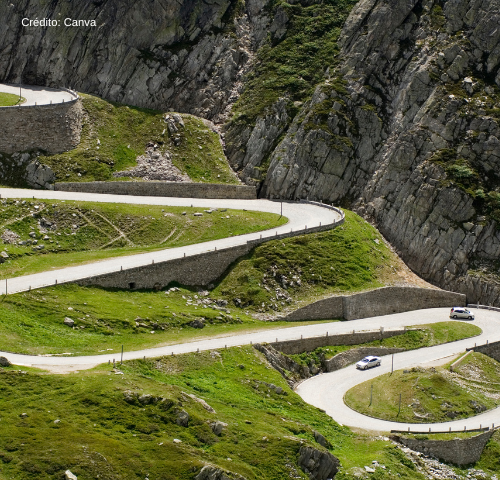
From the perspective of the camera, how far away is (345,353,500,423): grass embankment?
224 ft

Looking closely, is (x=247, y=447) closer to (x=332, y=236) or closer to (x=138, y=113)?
(x=332, y=236)

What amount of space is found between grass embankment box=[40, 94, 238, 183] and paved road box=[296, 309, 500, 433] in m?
33.5

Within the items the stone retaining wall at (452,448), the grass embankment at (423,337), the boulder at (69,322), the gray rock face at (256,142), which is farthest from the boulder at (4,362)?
the gray rock face at (256,142)

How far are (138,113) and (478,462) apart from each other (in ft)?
219

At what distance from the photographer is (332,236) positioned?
94.6m

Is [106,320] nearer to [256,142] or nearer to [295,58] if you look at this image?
[256,142]

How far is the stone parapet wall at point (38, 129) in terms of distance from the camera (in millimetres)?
103438

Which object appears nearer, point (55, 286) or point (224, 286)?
point (55, 286)

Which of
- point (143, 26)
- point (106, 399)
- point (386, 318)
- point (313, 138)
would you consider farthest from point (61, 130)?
point (106, 399)

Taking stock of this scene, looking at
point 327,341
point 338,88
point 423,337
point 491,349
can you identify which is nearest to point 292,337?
point 327,341

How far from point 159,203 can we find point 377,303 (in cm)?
2660

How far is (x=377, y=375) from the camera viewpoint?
250 feet

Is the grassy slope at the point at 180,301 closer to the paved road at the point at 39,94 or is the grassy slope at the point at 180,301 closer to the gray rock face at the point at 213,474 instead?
the gray rock face at the point at 213,474

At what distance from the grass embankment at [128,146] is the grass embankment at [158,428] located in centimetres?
4462
